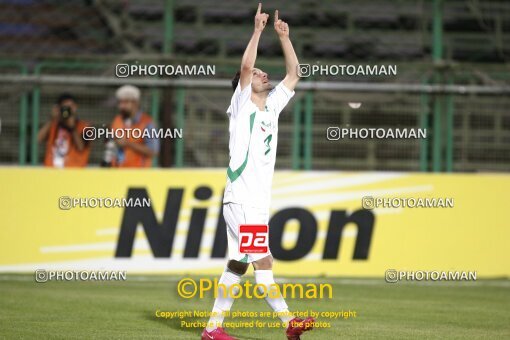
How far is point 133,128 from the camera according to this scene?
51.0 feet

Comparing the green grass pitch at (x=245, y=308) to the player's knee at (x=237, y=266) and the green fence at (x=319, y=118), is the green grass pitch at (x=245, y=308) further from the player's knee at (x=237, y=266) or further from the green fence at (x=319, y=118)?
the green fence at (x=319, y=118)

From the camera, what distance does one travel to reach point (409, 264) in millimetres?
14930

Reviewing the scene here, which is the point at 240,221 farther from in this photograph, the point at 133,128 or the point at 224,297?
the point at 133,128

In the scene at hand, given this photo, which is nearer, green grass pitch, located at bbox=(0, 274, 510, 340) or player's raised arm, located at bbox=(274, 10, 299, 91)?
player's raised arm, located at bbox=(274, 10, 299, 91)

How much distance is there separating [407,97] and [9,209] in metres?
6.17

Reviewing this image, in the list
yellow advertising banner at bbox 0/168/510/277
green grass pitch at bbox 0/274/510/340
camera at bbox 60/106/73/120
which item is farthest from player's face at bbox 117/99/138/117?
green grass pitch at bbox 0/274/510/340

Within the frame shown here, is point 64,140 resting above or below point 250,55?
below

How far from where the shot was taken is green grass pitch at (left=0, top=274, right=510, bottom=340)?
9.35 meters

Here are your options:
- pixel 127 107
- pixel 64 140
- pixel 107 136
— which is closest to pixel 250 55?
pixel 127 107

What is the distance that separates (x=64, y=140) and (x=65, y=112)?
49 centimetres

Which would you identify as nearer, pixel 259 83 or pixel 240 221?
pixel 240 221

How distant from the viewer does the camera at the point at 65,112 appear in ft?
51.0

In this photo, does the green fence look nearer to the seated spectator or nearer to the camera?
the seated spectator

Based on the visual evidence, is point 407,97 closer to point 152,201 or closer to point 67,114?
point 152,201
